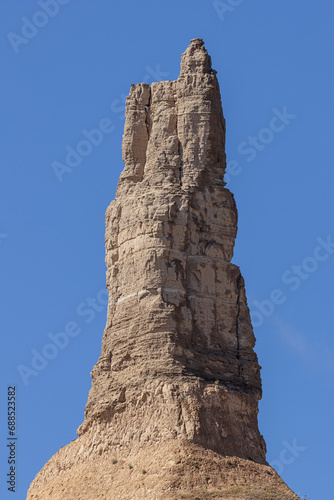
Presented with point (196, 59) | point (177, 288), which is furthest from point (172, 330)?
point (196, 59)

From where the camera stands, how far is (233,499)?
66.6 meters

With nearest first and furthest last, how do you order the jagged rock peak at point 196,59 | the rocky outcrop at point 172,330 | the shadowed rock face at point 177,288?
1. the rocky outcrop at point 172,330
2. the shadowed rock face at point 177,288
3. the jagged rock peak at point 196,59

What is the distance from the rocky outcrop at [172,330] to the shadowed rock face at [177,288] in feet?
0.12

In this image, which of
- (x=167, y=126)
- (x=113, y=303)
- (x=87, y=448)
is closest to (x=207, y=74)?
(x=167, y=126)

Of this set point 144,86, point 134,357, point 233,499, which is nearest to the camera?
point 233,499

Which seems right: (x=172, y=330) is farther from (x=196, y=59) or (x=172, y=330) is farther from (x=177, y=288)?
(x=196, y=59)

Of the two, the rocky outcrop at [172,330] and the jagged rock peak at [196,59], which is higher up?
the jagged rock peak at [196,59]

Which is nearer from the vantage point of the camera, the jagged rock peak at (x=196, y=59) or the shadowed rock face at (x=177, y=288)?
the shadowed rock face at (x=177, y=288)

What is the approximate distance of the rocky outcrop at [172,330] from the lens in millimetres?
68875

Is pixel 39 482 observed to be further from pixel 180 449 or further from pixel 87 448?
pixel 180 449

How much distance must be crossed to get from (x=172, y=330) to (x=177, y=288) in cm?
166

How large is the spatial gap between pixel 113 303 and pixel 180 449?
7621 millimetres

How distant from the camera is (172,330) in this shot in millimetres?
70625

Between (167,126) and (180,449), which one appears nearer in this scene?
(180,449)
